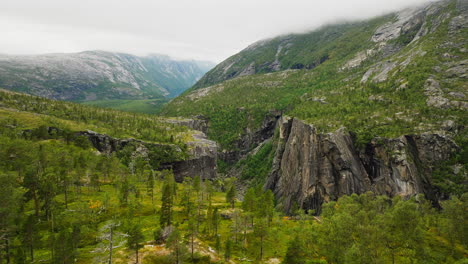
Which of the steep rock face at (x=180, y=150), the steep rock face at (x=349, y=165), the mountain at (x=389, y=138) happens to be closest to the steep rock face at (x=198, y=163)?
the steep rock face at (x=180, y=150)

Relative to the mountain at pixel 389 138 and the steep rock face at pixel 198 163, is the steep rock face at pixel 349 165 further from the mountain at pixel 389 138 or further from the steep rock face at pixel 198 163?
the steep rock face at pixel 198 163

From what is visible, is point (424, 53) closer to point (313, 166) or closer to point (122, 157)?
point (313, 166)

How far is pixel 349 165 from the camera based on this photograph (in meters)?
119

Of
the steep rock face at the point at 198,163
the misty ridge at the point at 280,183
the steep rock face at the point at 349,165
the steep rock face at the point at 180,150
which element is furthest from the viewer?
the steep rock face at the point at 198,163

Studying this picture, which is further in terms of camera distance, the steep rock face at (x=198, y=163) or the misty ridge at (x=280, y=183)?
the steep rock face at (x=198, y=163)

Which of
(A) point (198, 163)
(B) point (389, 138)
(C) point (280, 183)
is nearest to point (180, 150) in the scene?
(A) point (198, 163)

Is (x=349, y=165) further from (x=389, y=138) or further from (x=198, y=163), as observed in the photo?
(x=198, y=163)

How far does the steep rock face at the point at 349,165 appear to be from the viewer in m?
107

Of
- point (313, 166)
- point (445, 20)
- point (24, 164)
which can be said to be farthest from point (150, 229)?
point (445, 20)

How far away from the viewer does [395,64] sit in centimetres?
17550

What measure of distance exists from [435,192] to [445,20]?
153 meters

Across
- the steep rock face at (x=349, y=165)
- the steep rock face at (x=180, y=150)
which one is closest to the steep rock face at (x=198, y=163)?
the steep rock face at (x=180, y=150)

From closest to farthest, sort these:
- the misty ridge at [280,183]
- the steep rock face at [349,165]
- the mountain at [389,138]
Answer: the misty ridge at [280,183] < the mountain at [389,138] < the steep rock face at [349,165]

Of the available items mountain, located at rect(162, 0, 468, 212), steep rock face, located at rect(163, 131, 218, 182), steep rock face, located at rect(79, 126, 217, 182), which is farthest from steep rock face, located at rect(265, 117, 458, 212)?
steep rock face, located at rect(79, 126, 217, 182)
